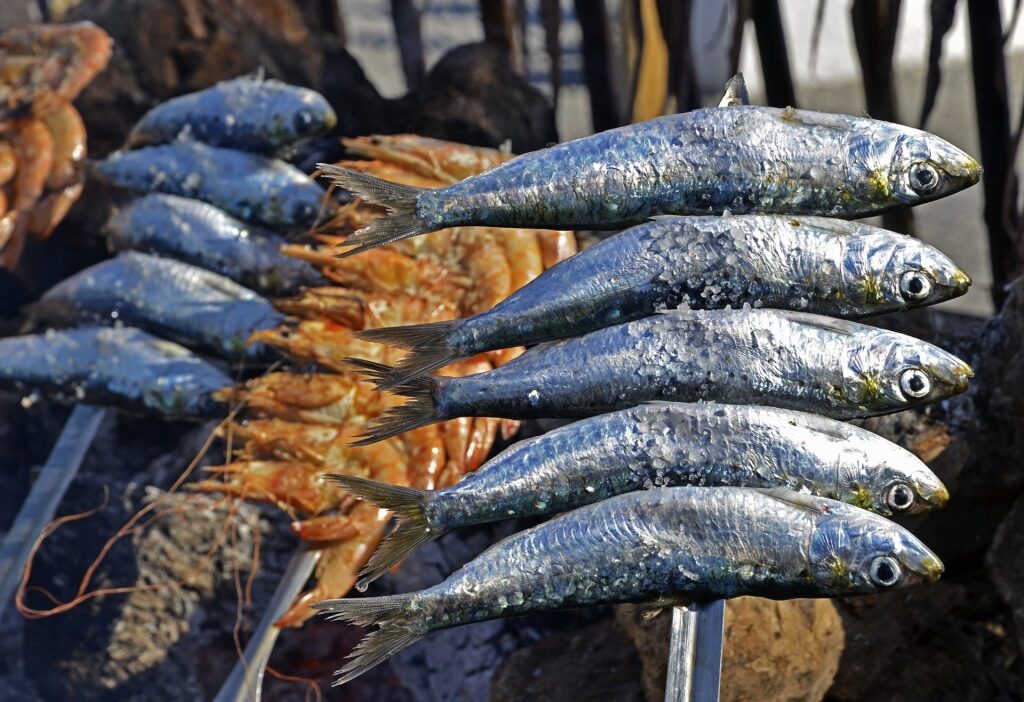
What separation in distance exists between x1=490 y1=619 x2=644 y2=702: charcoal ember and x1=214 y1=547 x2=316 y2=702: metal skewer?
82cm

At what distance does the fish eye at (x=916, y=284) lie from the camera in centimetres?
262

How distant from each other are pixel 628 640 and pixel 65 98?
3.85m

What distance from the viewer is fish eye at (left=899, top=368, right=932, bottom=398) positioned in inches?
101

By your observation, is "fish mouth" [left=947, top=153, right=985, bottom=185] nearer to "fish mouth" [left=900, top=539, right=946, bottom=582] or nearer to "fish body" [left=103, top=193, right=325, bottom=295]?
"fish mouth" [left=900, top=539, right=946, bottom=582]

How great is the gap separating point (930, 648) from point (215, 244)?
329cm

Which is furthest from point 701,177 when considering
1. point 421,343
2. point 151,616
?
point 151,616

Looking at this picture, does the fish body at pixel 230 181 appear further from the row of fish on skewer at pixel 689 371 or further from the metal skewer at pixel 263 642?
the row of fish on skewer at pixel 689 371

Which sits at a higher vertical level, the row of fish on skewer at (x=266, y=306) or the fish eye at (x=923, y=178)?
the fish eye at (x=923, y=178)

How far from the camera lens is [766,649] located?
11.1 ft

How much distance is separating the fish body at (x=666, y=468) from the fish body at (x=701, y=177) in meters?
0.57

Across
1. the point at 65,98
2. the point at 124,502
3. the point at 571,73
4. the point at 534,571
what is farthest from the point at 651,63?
the point at 571,73

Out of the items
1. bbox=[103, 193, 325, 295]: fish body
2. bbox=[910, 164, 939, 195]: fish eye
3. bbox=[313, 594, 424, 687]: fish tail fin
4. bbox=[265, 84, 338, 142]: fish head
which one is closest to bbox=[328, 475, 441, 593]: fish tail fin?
bbox=[313, 594, 424, 687]: fish tail fin

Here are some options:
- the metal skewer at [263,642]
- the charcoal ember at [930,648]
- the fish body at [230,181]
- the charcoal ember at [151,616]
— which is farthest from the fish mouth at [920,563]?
the fish body at [230,181]

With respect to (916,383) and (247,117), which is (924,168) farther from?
(247,117)
